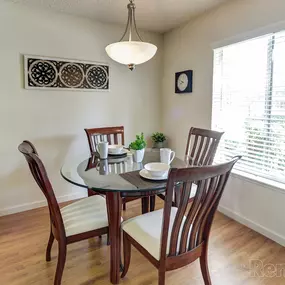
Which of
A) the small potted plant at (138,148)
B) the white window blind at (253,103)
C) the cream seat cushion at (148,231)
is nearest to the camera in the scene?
the cream seat cushion at (148,231)

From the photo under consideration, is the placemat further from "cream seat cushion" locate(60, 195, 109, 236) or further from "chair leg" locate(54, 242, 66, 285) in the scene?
"chair leg" locate(54, 242, 66, 285)

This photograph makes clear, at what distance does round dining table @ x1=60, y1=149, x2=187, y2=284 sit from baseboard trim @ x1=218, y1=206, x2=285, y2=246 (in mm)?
1345

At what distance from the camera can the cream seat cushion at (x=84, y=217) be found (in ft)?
5.74

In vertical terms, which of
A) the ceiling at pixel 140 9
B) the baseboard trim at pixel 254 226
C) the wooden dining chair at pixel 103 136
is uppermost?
the ceiling at pixel 140 9

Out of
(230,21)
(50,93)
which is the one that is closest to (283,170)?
(230,21)

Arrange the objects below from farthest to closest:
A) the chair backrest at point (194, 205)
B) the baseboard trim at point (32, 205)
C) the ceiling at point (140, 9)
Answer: the baseboard trim at point (32, 205), the ceiling at point (140, 9), the chair backrest at point (194, 205)

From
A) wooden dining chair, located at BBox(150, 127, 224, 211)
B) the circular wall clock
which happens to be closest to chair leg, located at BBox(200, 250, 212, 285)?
wooden dining chair, located at BBox(150, 127, 224, 211)

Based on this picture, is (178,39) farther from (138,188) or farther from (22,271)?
(22,271)

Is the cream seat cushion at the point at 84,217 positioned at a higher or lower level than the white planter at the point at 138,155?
lower

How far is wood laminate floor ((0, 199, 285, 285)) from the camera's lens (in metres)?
1.86

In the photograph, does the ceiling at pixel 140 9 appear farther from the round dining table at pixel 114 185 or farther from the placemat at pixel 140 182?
the placemat at pixel 140 182

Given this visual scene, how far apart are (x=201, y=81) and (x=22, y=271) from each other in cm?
269

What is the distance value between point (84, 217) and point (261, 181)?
172cm

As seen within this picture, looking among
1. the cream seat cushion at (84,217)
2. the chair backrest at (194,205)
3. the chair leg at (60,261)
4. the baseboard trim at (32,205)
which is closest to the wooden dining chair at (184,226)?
the chair backrest at (194,205)
